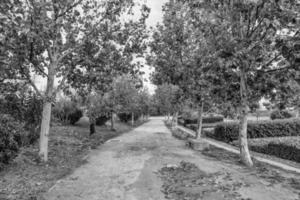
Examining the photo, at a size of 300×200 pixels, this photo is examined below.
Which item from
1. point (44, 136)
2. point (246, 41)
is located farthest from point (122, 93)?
point (246, 41)

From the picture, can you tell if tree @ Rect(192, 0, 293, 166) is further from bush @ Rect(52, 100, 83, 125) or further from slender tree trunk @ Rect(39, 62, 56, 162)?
bush @ Rect(52, 100, 83, 125)

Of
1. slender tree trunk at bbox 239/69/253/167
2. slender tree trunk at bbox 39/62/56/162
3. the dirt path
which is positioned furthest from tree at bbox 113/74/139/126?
slender tree trunk at bbox 239/69/253/167

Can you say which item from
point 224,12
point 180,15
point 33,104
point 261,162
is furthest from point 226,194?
point 180,15

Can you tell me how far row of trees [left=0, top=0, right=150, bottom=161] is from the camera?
6812 mm

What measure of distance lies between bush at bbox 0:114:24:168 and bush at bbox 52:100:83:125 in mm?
11460

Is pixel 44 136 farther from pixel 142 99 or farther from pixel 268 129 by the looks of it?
pixel 142 99

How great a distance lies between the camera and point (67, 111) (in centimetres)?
1889

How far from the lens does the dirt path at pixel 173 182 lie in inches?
208

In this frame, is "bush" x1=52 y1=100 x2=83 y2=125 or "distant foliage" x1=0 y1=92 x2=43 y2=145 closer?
"distant foliage" x1=0 y1=92 x2=43 y2=145

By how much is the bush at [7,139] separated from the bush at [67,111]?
11.5m

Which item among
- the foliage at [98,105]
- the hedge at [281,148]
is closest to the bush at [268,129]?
the hedge at [281,148]

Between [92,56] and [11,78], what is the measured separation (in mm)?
2788

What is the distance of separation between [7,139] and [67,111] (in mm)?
12713

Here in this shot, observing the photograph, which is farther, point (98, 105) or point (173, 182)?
point (98, 105)
